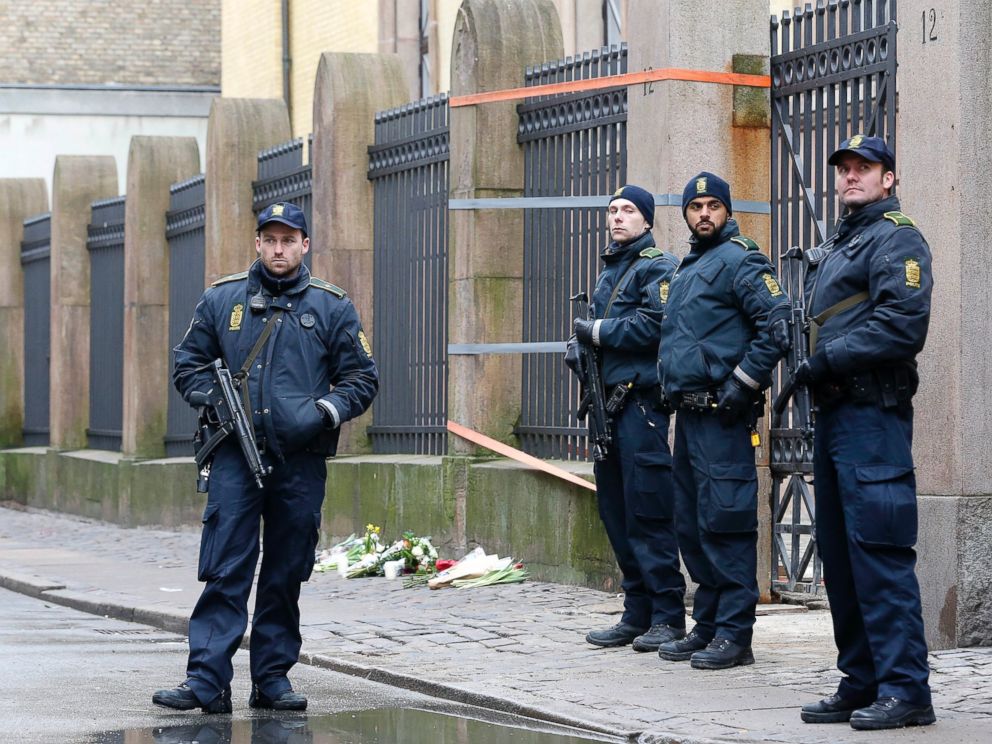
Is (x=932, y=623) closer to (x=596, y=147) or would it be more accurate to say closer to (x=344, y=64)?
(x=596, y=147)

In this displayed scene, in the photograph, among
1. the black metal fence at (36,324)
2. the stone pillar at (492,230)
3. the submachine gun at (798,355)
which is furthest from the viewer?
the black metal fence at (36,324)

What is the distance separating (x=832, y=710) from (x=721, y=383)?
1717 millimetres

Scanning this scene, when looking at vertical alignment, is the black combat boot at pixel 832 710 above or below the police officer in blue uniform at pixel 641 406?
below

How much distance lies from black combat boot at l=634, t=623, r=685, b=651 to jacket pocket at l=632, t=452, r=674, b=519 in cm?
52

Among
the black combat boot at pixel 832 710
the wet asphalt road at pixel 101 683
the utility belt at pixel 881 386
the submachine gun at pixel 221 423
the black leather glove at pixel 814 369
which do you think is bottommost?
the wet asphalt road at pixel 101 683

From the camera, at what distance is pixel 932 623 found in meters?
8.67

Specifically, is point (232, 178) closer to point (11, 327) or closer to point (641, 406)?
point (11, 327)

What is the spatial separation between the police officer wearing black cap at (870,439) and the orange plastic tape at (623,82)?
3538 millimetres

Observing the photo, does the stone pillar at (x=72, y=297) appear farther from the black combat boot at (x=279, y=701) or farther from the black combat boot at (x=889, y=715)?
the black combat boot at (x=889, y=715)

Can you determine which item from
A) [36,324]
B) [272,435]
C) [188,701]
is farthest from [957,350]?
[36,324]

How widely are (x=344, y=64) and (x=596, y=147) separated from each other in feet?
11.7

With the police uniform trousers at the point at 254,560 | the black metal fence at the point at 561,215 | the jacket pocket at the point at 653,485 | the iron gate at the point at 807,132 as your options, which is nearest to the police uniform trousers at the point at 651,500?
the jacket pocket at the point at 653,485

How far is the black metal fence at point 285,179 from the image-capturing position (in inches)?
607

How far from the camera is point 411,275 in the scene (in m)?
14.0
